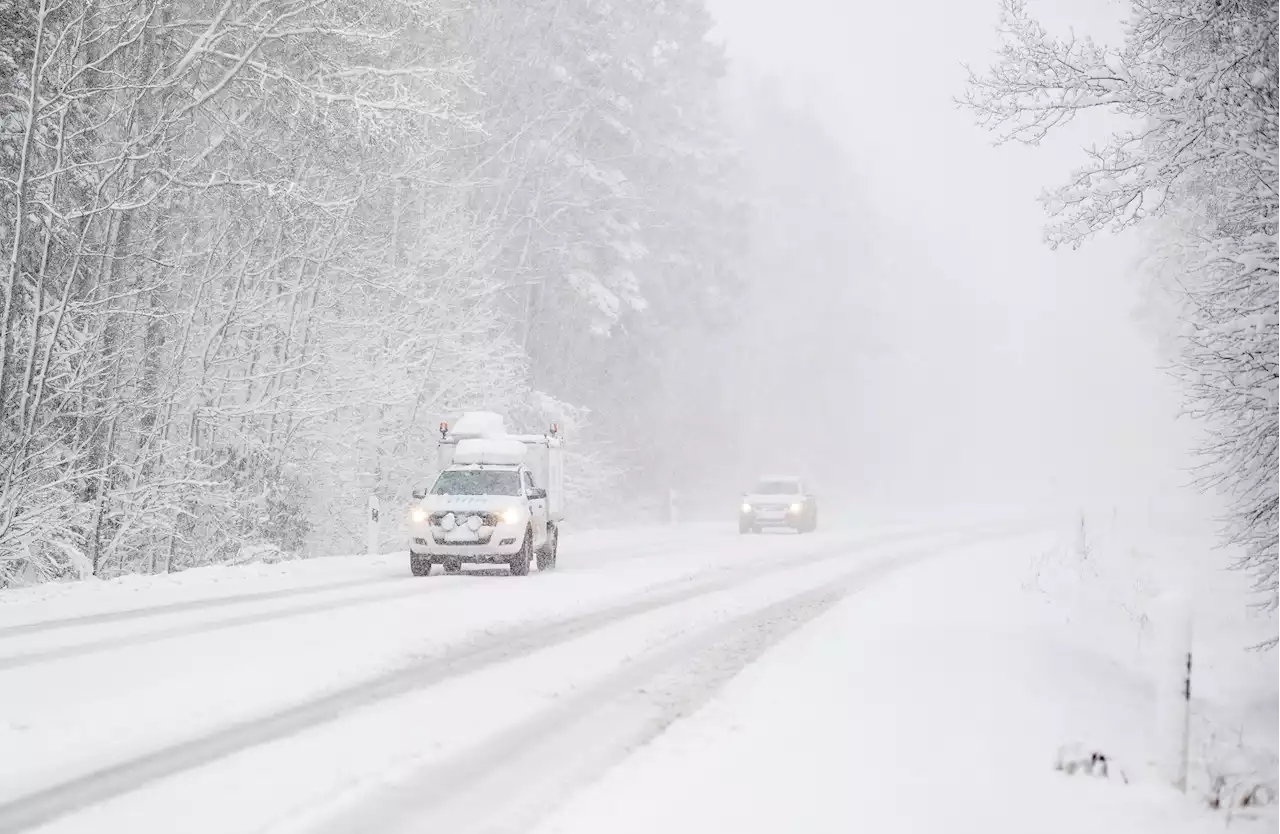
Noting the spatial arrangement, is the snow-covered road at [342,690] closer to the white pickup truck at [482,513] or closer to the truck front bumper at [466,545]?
the truck front bumper at [466,545]

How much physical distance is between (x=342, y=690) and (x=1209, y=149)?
907 centimetres

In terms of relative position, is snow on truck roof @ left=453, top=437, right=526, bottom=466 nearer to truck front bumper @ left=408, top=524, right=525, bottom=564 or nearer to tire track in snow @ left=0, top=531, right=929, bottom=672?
truck front bumper @ left=408, top=524, right=525, bottom=564

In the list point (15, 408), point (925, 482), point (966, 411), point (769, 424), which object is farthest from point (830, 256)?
point (15, 408)

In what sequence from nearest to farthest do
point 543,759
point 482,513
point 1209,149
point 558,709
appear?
point 543,759 → point 558,709 → point 1209,149 → point 482,513

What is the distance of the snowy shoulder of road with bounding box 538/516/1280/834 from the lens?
5855mm

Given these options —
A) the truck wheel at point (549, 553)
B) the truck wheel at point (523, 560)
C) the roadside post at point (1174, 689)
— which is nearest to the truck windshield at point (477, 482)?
the truck wheel at point (523, 560)

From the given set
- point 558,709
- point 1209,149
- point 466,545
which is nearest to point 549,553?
point 466,545

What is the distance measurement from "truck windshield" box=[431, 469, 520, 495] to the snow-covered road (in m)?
2.25

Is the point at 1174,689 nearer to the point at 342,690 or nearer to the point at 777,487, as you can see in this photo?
the point at 342,690

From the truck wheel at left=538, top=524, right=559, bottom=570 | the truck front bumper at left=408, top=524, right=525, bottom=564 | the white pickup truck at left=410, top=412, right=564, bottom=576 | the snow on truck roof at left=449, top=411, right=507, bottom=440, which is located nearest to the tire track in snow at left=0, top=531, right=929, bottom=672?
the truck front bumper at left=408, top=524, right=525, bottom=564

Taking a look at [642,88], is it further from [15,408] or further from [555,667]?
[555,667]

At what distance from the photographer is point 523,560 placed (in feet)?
63.7

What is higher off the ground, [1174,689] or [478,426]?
[478,426]

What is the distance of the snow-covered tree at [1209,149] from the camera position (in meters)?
11.2
